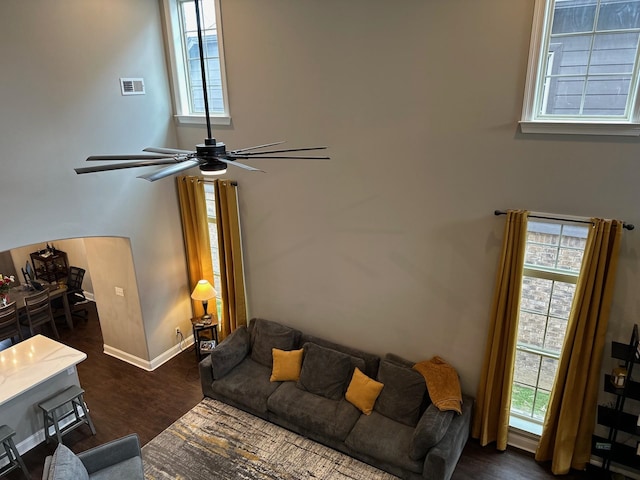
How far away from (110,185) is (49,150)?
862 mm

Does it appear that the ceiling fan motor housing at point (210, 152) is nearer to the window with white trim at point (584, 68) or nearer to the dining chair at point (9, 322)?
the window with white trim at point (584, 68)

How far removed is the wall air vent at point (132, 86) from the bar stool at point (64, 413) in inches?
149

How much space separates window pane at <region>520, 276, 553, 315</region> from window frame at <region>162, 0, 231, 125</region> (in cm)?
416

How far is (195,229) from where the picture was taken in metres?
6.57

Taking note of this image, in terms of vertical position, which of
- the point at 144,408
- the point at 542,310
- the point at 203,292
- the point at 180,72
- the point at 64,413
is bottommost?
the point at 144,408

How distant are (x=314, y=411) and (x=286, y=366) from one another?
763 millimetres

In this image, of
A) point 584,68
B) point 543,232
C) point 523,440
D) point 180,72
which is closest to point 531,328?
point 543,232

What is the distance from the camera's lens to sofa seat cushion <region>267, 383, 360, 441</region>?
197 inches

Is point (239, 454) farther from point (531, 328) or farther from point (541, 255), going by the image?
point (541, 255)

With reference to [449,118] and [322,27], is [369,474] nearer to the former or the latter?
[449,118]

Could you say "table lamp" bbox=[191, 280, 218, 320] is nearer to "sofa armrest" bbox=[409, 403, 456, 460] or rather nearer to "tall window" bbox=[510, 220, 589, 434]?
"sofa armrest" bbox=[409, 403, 456, 460]

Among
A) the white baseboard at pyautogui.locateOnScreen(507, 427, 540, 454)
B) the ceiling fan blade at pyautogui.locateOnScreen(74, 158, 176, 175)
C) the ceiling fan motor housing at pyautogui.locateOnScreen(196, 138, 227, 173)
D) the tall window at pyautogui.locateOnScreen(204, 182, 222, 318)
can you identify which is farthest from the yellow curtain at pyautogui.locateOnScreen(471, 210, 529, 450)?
the tall window at pyautogui.locateOnScreen(204, 182, 222, 318)

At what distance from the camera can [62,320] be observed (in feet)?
26.9

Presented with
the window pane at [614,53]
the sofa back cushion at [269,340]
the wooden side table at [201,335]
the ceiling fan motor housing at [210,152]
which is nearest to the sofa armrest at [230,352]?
the sofa back cushion at [269,340]
